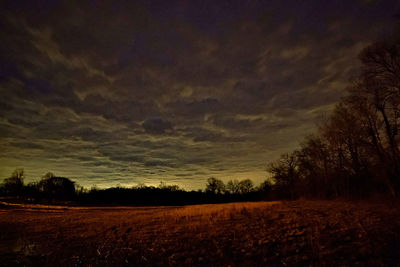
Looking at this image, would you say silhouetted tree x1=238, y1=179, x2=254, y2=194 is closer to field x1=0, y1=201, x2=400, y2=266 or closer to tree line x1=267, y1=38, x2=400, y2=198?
tree line x1=267, y1=38, x2=400, y2=198

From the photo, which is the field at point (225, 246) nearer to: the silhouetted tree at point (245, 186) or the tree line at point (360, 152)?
the tree line at point (360, 152)

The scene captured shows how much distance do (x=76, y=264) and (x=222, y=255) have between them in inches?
233

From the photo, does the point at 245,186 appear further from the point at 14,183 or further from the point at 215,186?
the point at 14,183

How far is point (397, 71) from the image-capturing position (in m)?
20.9

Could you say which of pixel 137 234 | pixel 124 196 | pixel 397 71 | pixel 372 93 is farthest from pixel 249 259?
pixel 124 196

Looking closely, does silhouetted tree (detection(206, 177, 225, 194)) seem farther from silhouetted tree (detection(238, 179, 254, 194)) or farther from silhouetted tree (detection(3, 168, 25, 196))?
silhouetted tree (detection(3, 168, 25, 196))

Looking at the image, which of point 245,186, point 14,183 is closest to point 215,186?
point 245,186

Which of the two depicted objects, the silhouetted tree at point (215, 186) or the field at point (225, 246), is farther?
the silhouetted tree at point (215, 186)

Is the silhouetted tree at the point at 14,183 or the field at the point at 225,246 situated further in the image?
the silhouetted tree at the point at 14,183

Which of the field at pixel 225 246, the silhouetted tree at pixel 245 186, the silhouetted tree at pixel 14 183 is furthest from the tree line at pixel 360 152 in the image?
the silhouetted tree at pixel 14 183

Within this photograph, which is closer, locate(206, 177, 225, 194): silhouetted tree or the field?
the field

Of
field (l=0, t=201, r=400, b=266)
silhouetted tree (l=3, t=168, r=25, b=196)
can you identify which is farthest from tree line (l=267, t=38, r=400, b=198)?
silhouetted tree (l=3, t=168, r=25, b=196)

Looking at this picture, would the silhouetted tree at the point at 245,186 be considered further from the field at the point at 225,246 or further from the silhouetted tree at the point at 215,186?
the field at the point at 225,246

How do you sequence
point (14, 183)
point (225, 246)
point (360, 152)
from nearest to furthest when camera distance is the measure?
point (225, 246)
point (360, 152)
point (14, 183)
